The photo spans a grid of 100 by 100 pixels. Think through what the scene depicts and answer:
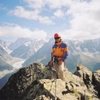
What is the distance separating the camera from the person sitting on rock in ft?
76.2

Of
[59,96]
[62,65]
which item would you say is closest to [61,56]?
[62,65]

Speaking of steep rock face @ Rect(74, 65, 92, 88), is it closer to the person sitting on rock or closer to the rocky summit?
the rocky summit

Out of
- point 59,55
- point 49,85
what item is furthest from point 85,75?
point 49,85

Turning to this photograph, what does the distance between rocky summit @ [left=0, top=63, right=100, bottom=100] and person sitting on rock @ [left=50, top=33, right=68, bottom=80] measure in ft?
2.90

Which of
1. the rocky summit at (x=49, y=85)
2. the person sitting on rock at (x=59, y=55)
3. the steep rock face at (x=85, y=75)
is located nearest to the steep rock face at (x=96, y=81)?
the rocky summit at (x=49, y=85)

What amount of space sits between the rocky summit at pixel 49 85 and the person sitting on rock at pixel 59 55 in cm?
88

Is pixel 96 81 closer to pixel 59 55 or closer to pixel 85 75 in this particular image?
pixel 85 75

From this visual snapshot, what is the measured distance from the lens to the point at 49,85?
2064 centimetres

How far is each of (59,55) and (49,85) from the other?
13.0 feet

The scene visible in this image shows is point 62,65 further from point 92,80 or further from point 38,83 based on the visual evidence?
point 92,80

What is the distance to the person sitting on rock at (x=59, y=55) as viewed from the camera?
76.2ft

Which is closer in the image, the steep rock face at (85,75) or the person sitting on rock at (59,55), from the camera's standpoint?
the person sitting on rock at (59,55)

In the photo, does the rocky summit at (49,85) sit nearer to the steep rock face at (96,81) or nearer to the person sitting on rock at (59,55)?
the steep rock face at (96,81)

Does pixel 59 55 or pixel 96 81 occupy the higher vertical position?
pixel 59 55
